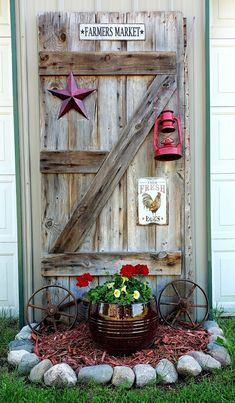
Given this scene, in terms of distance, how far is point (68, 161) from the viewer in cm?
327

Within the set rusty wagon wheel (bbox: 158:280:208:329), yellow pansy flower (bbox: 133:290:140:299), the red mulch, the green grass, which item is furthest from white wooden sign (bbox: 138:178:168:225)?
the green grass

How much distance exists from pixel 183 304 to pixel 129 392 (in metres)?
1.01

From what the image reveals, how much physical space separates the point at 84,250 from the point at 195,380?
131cm

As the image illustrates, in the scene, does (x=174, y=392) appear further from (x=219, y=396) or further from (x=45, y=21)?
(x=45, y=21)

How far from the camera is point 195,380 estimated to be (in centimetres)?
254

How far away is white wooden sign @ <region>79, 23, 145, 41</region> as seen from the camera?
10.6 feet

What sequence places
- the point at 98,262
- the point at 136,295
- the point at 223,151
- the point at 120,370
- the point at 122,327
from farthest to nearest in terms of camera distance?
the point at 223,151 < the point at 98,262 < the point at 136,295 < the point at 122,327 < the point at 120,370

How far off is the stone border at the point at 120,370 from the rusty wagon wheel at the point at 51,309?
→ 48 cm

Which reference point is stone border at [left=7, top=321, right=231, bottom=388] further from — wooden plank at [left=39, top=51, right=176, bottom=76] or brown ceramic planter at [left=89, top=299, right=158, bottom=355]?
wooden plank at [left=39, top=51, right=176, bottom=76]

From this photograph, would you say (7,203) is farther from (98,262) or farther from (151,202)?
(151,202)

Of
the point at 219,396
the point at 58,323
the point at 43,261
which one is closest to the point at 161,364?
the point at 219,396

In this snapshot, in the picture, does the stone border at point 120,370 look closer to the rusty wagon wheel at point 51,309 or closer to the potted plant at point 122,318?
the potted plant at point 122,318

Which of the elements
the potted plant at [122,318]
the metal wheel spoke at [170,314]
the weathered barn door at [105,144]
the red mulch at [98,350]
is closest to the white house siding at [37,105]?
the weathered barn door at [105,144]

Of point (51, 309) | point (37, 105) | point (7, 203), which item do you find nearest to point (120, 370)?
point (51, 309)
